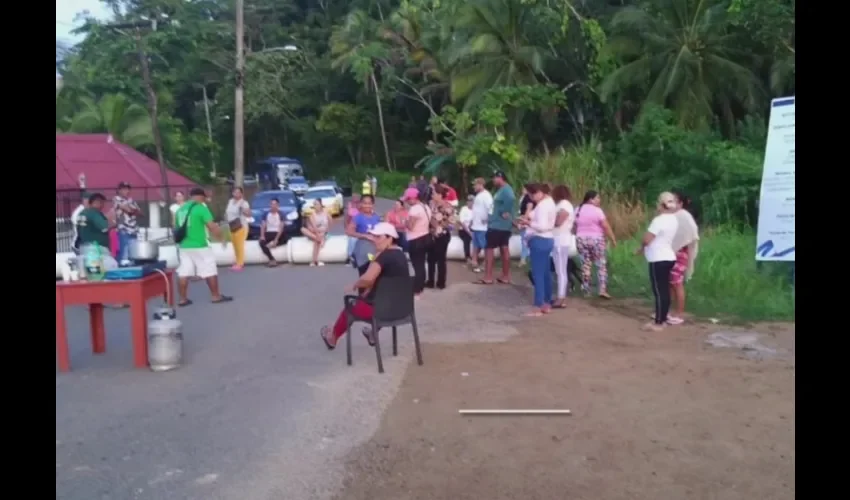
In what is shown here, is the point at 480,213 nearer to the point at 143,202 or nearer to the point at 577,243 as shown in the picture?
the point at 577,243

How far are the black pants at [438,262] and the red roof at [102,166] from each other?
817 inches

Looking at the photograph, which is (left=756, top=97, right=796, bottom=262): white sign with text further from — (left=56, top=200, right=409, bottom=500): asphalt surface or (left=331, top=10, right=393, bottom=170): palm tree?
(left=331, top=10, right=393, bottom=170): palm tree

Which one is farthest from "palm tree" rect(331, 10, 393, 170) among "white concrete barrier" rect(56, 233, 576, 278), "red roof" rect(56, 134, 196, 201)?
"white concrete barrier" rect(56, 233, 576, 278)

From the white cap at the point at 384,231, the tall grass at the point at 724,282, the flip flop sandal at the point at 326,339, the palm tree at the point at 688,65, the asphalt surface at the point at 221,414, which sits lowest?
the asphalt surface at the point at 221,414

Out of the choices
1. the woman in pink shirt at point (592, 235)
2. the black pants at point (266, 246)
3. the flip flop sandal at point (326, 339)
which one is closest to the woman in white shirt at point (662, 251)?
the woman in pink shirt at point (592, 235)

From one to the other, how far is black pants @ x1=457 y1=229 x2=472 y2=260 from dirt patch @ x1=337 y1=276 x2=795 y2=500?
8152 mm

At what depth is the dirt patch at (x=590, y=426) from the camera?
618cm

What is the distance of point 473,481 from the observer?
6.26 m

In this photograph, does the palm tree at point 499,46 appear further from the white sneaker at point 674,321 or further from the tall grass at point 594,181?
the white sneaker at point 674,321

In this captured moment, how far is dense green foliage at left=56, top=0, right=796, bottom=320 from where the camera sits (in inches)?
893

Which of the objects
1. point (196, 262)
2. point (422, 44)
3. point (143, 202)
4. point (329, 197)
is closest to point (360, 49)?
point (422, 44)

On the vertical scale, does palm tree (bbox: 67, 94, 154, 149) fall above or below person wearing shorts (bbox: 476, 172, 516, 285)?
above

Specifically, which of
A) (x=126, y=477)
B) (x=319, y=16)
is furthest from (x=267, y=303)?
(x=319, y=16)

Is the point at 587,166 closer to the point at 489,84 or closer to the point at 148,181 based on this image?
the point at 489,84
